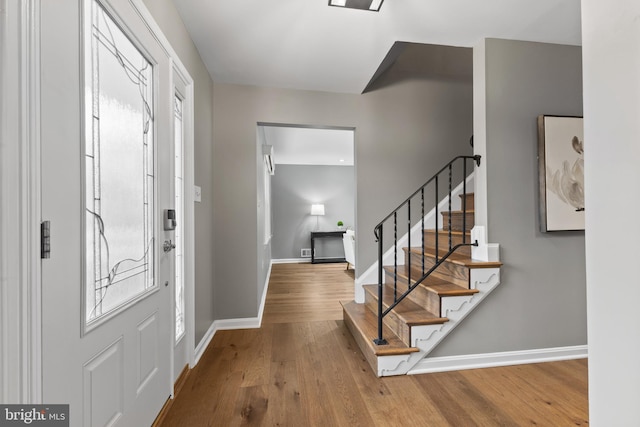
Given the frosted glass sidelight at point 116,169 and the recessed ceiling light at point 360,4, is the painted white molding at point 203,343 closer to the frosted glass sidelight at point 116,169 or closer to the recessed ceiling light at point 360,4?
the frosted glass sidelight at point 116,169

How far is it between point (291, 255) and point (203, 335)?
457 cm

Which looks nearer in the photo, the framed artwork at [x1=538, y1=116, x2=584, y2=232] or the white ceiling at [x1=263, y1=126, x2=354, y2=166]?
the framed artwork at [x1=538, y1=116, x2=584, y2=232]

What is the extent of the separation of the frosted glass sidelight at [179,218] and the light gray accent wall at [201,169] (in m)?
0.18

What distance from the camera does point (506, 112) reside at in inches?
81.0

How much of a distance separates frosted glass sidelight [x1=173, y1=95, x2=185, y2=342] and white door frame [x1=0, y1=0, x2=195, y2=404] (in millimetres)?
1176

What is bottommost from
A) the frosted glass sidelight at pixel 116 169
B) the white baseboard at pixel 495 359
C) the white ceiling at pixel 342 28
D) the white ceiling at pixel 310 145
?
the white baseboard at pixel 495 359

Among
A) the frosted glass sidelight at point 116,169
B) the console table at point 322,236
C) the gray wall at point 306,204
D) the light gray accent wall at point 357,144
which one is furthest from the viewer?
the gray wall at point 306,204

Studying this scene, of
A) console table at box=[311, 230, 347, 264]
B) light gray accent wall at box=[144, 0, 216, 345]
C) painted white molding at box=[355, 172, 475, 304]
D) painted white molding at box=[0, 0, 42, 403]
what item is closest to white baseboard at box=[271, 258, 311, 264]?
console table at box=[311, 230, 347, 264]

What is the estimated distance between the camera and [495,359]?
2.04 metres

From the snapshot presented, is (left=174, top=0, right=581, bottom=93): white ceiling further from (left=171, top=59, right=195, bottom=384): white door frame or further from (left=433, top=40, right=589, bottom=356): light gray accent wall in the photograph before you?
(left=171, top=59, right=195, bottom=384): white door frame

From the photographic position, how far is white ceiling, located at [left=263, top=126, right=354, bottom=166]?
14.7 feet

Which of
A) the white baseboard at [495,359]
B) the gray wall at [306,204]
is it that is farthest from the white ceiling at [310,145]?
the white baseboard at [495,359]

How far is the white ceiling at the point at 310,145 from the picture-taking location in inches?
176

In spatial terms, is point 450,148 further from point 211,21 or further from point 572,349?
point 211,21
